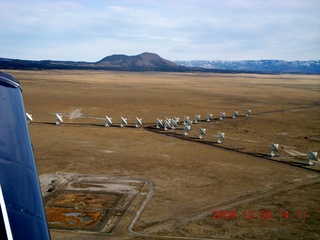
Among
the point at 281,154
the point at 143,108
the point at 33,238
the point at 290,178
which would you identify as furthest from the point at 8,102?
the point at 143,108

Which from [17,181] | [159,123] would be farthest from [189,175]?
[17,181]

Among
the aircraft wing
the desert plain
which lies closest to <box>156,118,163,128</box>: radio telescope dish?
the desert plain

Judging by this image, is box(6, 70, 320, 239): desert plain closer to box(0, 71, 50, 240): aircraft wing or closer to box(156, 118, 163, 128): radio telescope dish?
box(156, 118, 163, 128): radio telescope dish

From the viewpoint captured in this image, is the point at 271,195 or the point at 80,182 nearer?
the point at 271,195

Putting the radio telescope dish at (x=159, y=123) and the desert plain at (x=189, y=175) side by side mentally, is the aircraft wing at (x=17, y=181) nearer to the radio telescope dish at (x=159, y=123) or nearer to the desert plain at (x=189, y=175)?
the desert plain at (x=189, y=175)

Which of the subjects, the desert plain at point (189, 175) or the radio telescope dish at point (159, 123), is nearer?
the desert plain at point (189, 175)

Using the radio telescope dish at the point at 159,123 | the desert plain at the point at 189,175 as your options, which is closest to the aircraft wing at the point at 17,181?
the desert plain at the point at 189,175

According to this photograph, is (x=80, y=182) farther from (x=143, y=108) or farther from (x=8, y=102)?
(x=143, y=108)

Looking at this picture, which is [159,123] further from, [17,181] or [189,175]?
[17,181]
